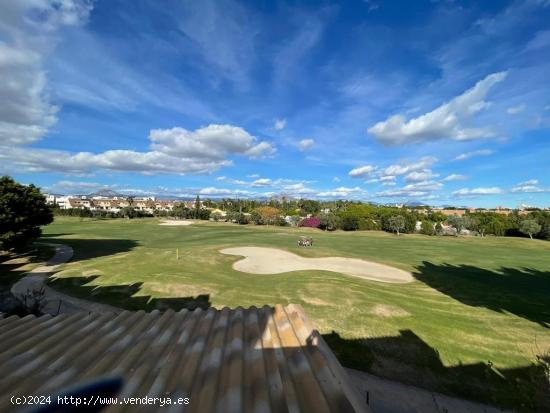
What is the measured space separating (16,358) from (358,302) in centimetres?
1379

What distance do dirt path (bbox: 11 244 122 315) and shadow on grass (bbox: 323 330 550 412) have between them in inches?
394

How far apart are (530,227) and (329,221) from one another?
40324 millimetres

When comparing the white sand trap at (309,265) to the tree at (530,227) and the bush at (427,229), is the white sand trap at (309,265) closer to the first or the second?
the bush at (427,229)

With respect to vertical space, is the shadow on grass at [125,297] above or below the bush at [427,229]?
below

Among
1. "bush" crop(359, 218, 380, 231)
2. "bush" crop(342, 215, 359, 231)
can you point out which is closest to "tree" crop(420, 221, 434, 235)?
"bush" crop(359, 218, 380, 231)

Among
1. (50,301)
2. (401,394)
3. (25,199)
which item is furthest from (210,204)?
(401,394)

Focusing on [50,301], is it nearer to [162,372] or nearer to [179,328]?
[179,328]

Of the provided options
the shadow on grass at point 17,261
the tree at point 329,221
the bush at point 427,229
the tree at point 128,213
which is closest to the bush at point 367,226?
the tree at point 329,221

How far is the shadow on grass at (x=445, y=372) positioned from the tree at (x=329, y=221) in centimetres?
6363

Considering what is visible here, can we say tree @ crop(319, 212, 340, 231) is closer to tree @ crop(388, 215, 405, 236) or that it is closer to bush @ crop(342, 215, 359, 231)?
bush @ crop(342, 215, 359, 231)

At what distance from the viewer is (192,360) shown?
4875 mm

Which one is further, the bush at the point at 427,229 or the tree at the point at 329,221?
the tree at the point at 329,221

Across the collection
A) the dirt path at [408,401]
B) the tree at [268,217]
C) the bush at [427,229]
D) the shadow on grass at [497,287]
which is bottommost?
the dirt path at [408,401]

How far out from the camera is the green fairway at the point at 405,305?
9.72 m
